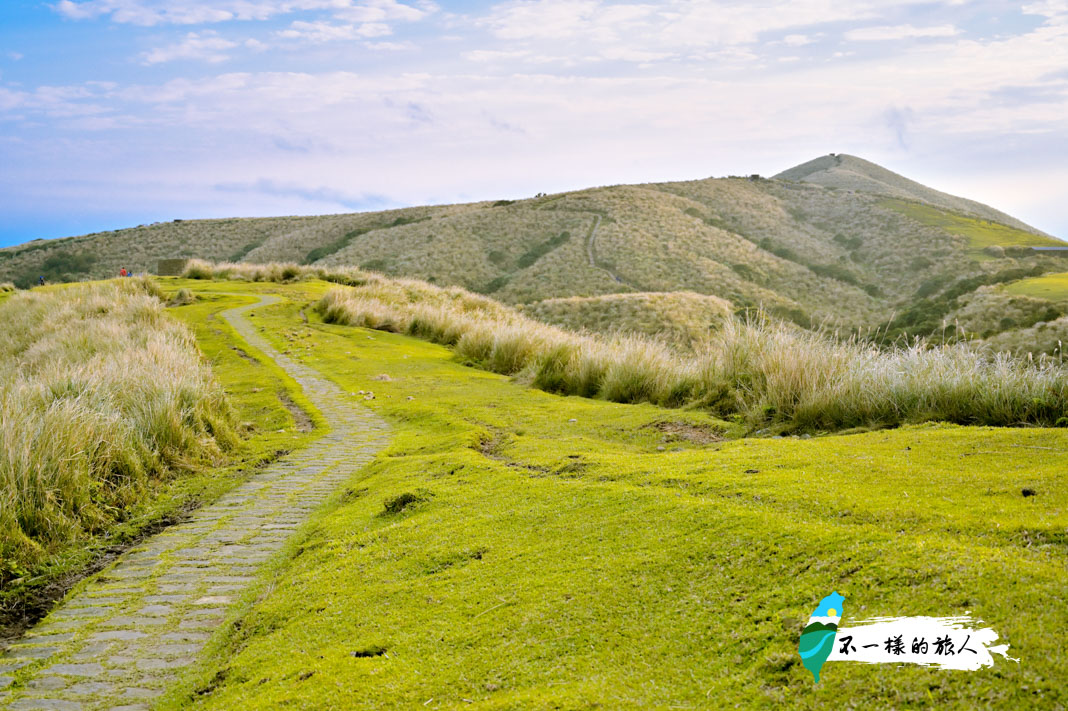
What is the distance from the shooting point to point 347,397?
44.1 feet

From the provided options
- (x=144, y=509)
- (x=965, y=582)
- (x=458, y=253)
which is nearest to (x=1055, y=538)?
(x=965, y=582)

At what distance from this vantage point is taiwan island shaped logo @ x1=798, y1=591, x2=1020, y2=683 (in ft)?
7.87

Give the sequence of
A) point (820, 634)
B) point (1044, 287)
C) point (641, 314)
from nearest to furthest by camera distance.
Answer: point (820, 634) < point (1044, 287) < point (641, 314)

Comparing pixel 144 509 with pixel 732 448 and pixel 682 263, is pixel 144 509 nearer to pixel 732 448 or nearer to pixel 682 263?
pixel 732 448

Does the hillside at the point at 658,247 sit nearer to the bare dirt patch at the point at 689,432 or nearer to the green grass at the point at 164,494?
the green grass at the point at 164,494

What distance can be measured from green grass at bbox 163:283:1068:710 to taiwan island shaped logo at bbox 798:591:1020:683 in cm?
6

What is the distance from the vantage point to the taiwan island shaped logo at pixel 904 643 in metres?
2.40

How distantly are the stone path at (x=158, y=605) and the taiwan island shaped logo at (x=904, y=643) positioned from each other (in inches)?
132

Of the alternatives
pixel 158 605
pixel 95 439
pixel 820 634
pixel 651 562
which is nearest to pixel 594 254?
pixel 95 439

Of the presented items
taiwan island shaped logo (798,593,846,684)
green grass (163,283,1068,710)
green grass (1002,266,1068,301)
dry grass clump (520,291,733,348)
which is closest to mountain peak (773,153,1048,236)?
green grass (1002,266,1068,301)

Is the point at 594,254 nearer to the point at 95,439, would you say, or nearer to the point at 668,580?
the point at 95,439

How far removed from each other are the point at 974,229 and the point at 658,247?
30.6m

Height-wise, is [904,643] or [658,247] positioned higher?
[658,247]

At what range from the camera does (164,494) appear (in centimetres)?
789
